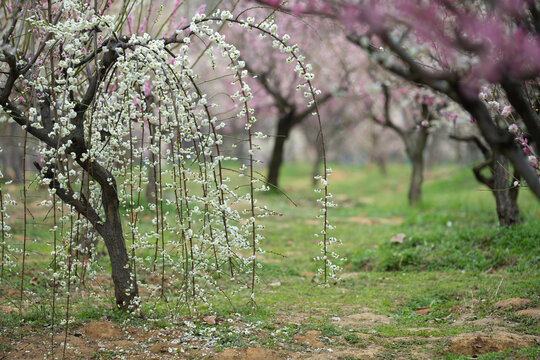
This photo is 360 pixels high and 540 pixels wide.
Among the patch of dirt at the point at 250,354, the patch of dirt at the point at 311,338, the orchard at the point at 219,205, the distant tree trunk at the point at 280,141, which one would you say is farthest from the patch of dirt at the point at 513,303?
the distant tree trunk at the point at 280,141

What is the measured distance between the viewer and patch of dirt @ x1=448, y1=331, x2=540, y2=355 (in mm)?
3725

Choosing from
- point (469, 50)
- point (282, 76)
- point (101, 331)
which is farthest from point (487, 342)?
point (282, 76)

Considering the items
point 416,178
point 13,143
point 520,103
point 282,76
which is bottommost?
point 520,103

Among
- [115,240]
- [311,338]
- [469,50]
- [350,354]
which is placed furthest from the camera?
[115,240]

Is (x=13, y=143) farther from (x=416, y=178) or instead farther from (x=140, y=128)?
(x=416, y=178)

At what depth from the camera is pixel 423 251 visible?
714 cm

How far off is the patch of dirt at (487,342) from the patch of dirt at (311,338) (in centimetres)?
100

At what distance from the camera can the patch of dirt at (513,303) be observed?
183 inches

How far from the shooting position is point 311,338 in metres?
4.13

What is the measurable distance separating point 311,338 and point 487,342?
1.33 meters

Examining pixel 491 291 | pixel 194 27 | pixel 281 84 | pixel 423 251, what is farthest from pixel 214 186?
pixel 281 84

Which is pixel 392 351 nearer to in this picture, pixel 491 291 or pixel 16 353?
pixel 491 291

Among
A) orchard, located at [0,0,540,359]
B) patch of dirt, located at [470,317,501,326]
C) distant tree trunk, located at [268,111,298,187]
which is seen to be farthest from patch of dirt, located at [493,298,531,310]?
distant tree trunk, located at [268,111,298,187]

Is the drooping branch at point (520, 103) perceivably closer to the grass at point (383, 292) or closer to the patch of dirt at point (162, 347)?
the grass at point (383, 292)
